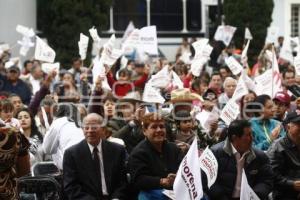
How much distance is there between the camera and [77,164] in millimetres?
9352

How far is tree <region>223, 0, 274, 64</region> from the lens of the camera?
88.7 feet

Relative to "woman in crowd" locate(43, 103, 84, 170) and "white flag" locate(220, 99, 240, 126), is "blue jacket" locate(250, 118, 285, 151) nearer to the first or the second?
"white flag" locate(220, 99, 240, 126)

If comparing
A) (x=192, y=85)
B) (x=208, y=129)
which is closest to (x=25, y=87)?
(x=192, y=85)

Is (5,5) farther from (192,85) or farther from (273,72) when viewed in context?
(273,72)

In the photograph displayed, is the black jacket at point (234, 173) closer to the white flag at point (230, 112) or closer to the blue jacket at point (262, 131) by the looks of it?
the blue jacket at point (262, 131)

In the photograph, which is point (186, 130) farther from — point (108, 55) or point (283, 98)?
point (108, 55)

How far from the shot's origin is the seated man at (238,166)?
30.7ft

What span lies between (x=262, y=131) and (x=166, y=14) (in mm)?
19363

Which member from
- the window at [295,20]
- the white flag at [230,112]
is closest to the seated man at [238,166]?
the white flag at [230,112]

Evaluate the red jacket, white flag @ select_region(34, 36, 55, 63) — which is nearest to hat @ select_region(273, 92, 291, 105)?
the red jacket

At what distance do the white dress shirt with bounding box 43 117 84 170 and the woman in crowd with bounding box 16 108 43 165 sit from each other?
26 cm

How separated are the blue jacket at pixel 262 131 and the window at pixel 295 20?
19.2m

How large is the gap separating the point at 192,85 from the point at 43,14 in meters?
12.6

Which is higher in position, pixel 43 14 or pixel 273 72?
pixel 43 14
